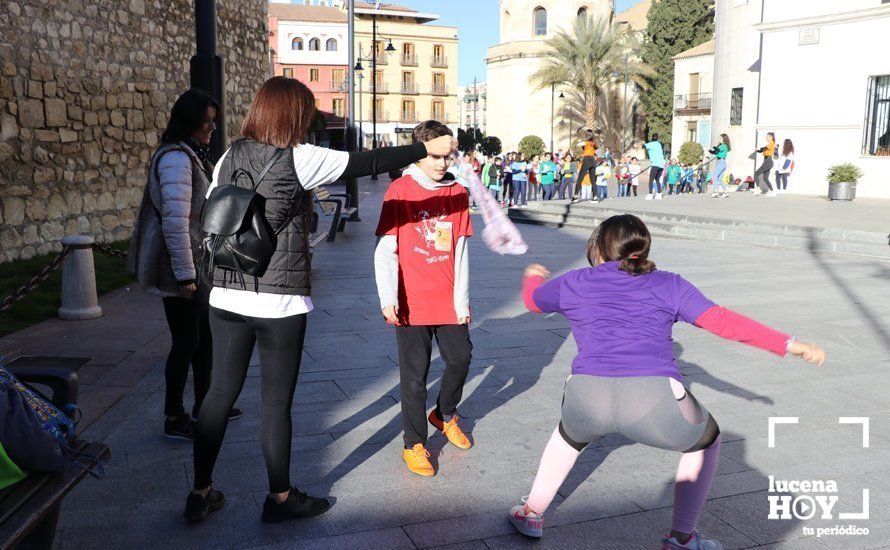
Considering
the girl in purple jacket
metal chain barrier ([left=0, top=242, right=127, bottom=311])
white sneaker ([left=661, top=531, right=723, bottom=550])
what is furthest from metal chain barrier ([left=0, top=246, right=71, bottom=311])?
white sneaker ([left=661, top=531, right=723, bottom=550])

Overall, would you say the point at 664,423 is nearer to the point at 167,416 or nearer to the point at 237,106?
the point at 167,416

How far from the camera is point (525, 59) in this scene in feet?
203

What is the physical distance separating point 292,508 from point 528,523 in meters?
0.94

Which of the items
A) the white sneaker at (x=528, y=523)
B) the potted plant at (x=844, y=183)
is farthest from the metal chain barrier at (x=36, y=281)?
the potted plant at (x=844, y=183)

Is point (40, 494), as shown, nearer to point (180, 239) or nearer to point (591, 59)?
point (180, 239)

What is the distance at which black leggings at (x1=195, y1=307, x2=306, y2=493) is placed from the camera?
3035 mm

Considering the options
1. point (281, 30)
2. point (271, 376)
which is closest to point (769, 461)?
point (271, 376)

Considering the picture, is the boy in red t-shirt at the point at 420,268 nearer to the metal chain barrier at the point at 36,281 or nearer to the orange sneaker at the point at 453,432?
the orange sneaker at the point at 453,432

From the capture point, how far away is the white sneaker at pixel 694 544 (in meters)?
2.89

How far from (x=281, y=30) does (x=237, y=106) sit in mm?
54985

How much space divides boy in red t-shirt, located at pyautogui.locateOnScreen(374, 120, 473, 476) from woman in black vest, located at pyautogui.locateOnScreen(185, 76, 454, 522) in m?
0.66

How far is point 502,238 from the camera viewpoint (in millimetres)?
3729

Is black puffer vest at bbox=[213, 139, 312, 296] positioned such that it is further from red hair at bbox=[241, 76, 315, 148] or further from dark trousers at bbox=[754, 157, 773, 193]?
dark trousers at bbox=[754, 157, 773, 193]

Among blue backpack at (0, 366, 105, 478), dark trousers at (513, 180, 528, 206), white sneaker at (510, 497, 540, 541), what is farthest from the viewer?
dark trousers at (513, 180, 528, 206)
